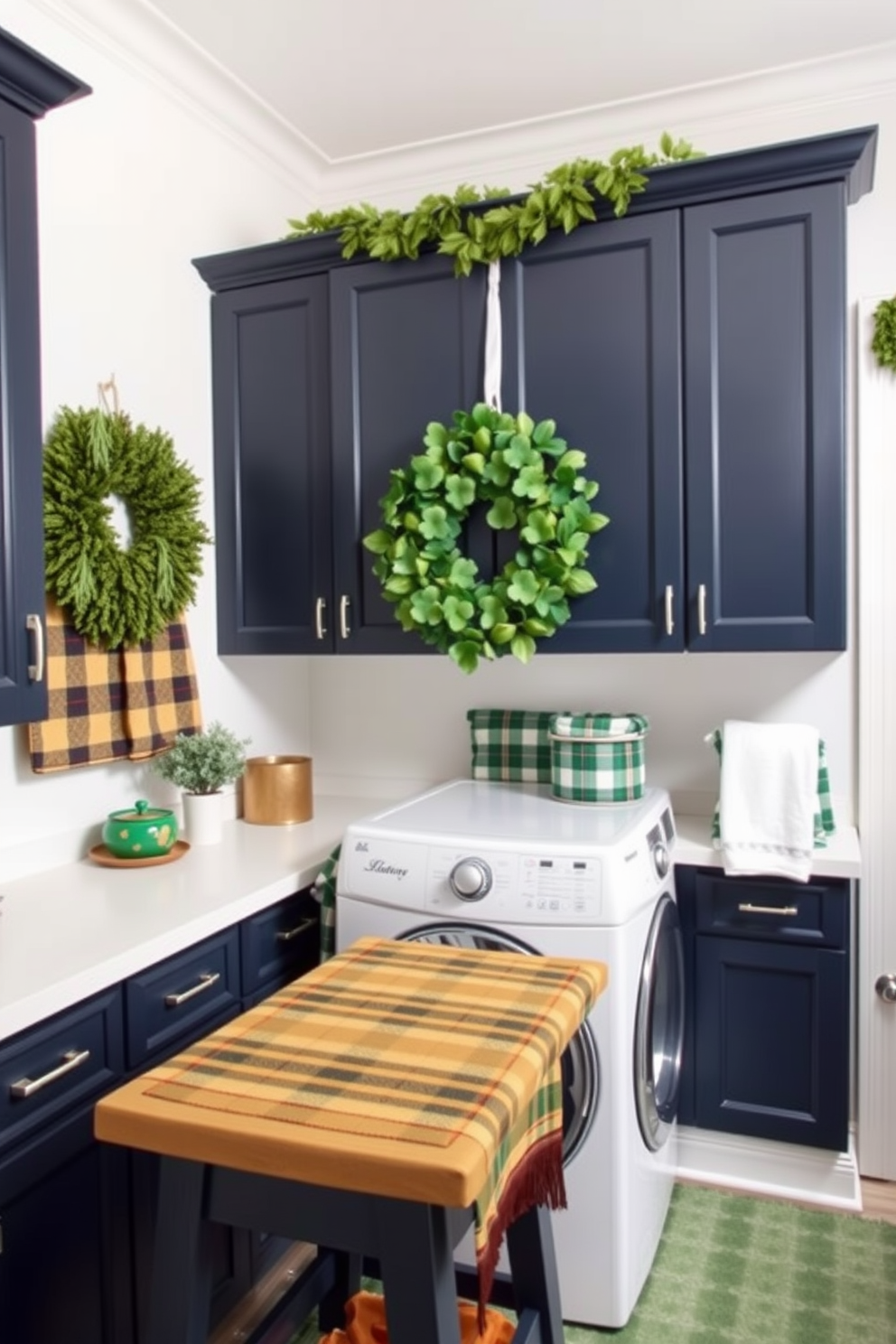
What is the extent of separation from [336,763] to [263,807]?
565 mm

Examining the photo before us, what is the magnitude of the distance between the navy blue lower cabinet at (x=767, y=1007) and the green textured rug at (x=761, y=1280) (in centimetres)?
18

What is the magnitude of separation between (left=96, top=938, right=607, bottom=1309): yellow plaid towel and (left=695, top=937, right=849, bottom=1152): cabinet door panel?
3.14 ft

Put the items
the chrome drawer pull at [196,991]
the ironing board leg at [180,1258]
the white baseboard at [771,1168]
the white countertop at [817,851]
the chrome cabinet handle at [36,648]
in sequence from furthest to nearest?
the white baseboard at [771,1168], the white countertop at [817,851], the chrome drawer pull at [196,991], the chrome cabinet handle at [36,648], the ironing board leg at [180,1258]

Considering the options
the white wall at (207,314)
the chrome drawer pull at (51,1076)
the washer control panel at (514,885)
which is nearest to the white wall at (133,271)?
the white wall at (207,314)

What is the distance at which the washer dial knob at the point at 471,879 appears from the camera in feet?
6.33

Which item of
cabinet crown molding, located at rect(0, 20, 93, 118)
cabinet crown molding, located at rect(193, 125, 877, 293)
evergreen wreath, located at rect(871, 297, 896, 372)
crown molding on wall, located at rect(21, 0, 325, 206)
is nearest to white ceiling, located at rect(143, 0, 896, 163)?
crown molding on wall, located at rect(21, 0, 325, 206)

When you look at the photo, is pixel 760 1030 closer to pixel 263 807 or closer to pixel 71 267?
pixel 263 807


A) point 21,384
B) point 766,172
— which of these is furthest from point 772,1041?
point 21,384

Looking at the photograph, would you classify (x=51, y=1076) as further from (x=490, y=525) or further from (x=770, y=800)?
(x=770, y=800)

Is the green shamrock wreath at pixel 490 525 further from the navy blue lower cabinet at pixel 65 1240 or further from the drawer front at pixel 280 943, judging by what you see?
the navy blue lower cabinet at pixel 65 1240

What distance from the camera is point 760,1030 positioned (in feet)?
7.47

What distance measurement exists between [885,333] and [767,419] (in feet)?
1.60

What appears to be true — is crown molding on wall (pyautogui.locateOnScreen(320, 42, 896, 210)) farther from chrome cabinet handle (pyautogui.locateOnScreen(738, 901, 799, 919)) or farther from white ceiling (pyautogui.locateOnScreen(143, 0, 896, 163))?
chrome cabinet handle (pyautogui.locateOnScreen(738, 901, 799, 919))

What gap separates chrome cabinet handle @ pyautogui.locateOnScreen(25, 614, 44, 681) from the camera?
5.21 ft
